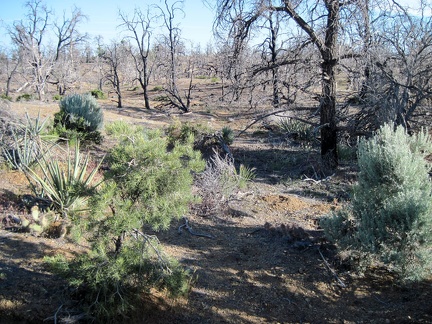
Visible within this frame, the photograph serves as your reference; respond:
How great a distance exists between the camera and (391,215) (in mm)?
4234

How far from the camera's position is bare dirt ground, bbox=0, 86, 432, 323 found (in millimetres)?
4047

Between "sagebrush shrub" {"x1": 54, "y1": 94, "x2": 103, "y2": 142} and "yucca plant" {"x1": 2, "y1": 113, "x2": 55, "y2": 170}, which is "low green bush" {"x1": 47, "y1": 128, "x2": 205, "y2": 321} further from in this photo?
"sagebrush shrub" {"x1": 54, "y1": 94, "x2": 103, "y2": 142}

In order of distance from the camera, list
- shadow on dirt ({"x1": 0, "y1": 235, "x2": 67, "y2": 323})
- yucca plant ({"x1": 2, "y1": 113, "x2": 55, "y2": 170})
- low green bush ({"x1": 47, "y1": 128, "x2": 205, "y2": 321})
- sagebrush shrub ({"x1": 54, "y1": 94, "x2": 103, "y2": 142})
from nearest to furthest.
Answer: low green bush ({"x1": 47, "y1": 128, "x2": 205, "y2": 321}) < shadow on dirt ({"x1": 0, "y1": 235, "x2": 67, "y2": 323}) < yucca plant ({"x1": 2, "y1": 113, "x2": 55, "y2": 170}) < sagebrush shrub ({"x1": 54, "y1": 94, "x2": 103, "y2": 142})

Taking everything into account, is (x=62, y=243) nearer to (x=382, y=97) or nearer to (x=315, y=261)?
(x=315, y=261)

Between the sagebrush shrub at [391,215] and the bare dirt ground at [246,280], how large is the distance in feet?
1.29

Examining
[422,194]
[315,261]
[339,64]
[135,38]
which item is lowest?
[315,261]

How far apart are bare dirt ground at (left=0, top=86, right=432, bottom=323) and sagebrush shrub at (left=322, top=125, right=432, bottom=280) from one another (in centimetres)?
39

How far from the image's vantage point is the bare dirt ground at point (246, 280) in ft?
13.3

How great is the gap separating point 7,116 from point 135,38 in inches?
668

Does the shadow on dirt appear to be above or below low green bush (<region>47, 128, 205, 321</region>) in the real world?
below

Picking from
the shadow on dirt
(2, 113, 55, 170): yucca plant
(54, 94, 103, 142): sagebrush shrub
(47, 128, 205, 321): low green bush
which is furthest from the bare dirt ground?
(54, 94, 103, 142): sagebrush shrub

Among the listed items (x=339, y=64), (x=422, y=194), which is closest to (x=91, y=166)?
(x=339, y=64)

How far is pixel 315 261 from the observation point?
5.04 m

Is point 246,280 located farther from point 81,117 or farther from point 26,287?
point 81,117
